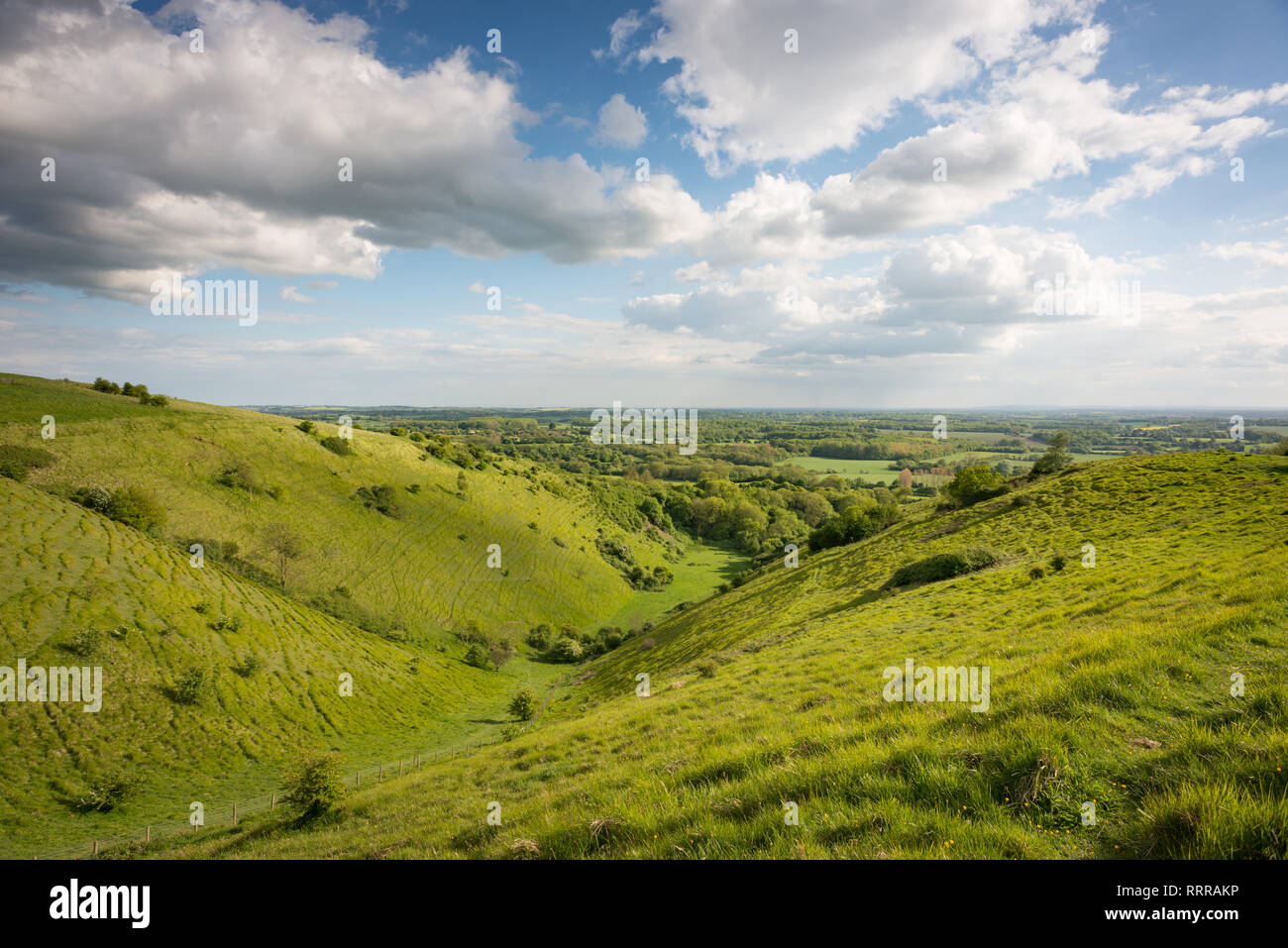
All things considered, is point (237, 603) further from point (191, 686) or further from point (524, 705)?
point (524, 705)

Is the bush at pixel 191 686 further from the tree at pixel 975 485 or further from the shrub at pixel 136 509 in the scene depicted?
the tree at pixel 975 485

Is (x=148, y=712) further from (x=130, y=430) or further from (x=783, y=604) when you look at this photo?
(x=130, y=430)

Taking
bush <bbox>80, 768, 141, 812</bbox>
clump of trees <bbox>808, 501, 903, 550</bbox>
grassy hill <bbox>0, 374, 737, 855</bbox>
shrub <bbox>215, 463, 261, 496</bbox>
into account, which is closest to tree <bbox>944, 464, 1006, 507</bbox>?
clump of trees <bbox>808, 501, 903, 550</bbox>

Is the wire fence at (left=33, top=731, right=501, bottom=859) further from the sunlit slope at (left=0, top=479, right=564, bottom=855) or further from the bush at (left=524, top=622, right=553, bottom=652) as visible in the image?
the bush at (left=524, top=622, right=553, bottom=652)

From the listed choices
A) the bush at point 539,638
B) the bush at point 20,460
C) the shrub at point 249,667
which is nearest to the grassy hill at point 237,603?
the shrub at point 249,667
